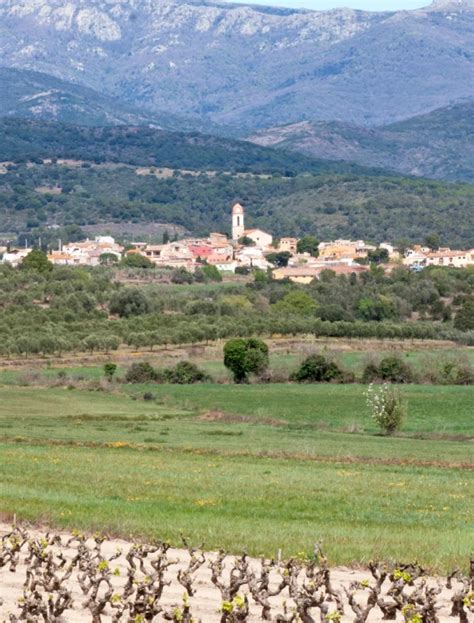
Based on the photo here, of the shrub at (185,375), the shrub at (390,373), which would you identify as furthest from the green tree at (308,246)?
the shrub at (390,373)

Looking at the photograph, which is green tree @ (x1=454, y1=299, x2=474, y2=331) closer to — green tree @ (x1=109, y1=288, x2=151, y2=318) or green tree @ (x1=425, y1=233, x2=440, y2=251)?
green tree @ (x1=109, y1=288, x2=151, y2=318)

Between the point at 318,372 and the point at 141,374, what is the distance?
8357 mm

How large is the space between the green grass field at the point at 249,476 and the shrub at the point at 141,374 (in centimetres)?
1306

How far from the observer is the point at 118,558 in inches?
714

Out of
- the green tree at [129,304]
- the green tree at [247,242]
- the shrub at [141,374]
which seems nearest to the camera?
the shrub at [141,374]

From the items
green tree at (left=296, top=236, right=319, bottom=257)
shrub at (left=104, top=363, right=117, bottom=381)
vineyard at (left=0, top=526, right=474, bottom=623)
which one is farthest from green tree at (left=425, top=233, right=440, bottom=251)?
vineyard at (left=0, top=526, right=474, bottom=623)

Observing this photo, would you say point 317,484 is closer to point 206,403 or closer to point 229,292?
point 206,403

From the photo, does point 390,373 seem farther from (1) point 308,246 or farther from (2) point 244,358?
(1) point 308,246

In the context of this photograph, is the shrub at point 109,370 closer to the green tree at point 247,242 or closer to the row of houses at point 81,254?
the row of houses at point 81,254

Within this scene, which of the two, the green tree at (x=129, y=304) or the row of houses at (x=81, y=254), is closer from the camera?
the green tree at (x=129, y=304)

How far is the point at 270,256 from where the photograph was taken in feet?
560

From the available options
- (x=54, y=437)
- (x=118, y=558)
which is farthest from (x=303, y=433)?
(x=118, y=558)

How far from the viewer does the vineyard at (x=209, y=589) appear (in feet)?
48.5

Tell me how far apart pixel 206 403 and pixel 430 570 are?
43.2 m
